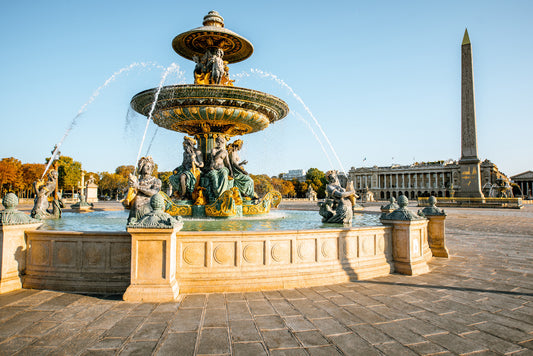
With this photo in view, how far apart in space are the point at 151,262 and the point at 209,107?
6637 millimetres

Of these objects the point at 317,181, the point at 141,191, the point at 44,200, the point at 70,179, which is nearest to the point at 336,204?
the point at 141,191

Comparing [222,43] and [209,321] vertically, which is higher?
[222,43]

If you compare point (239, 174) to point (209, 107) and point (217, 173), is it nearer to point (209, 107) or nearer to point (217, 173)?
point (217, 173)

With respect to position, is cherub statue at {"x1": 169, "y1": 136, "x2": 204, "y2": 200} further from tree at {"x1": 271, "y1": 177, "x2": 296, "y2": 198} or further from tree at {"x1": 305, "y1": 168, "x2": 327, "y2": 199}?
tree at {"x1": 305, "y1": 168, "x2": 327, "y2": 199}

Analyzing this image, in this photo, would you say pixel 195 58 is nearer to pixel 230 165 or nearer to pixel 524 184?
pixel 230 165

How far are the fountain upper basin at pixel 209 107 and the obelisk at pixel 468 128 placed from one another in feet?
113

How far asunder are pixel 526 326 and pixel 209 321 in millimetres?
3863

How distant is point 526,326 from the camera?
3.96 metres

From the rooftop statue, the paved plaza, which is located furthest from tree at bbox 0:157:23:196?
the paved plaza

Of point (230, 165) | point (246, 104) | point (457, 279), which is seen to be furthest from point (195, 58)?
point (457, 279)

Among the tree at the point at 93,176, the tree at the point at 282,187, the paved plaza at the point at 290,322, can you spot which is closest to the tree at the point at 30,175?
the tree at the point at 93,176

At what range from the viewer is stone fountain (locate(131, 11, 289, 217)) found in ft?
33.2

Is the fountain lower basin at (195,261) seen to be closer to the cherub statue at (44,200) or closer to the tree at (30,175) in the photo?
the cherub statue at (44,200)

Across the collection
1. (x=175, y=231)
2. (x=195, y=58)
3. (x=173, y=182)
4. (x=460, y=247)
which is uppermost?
(x=195, y=58)
